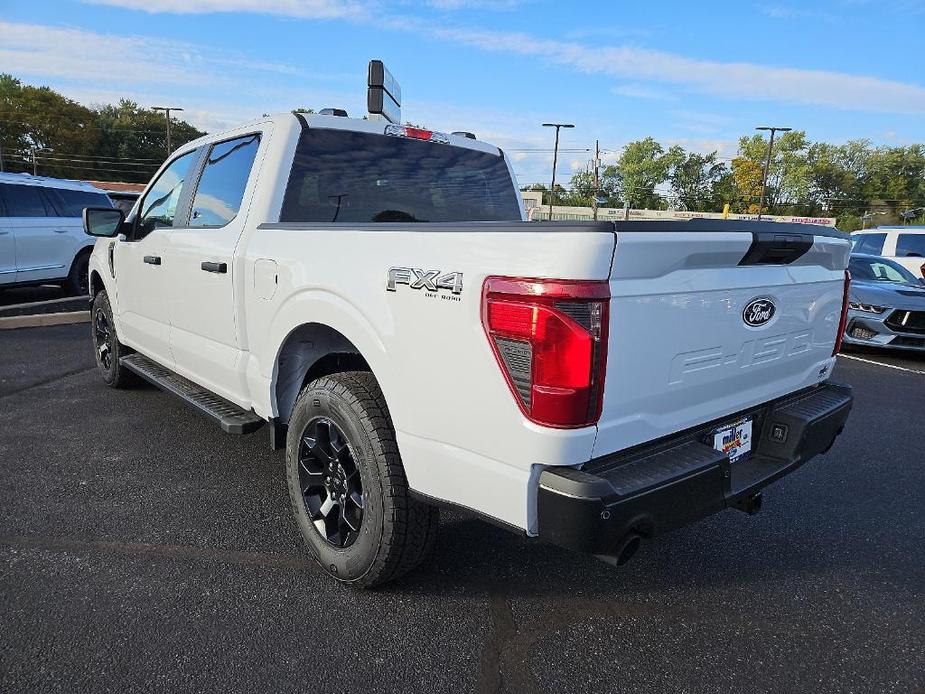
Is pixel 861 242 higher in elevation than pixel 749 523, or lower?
higher

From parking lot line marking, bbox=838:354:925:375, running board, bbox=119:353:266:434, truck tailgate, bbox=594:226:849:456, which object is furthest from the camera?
parking lot line marking, bbox=838:354:925:375

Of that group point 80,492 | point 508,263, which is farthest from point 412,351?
point 80,492

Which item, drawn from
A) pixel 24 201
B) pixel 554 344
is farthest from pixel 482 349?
pixel 24 201

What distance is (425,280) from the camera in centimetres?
210

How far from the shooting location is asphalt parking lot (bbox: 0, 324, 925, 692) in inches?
85.0

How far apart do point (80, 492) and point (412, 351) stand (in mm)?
2456

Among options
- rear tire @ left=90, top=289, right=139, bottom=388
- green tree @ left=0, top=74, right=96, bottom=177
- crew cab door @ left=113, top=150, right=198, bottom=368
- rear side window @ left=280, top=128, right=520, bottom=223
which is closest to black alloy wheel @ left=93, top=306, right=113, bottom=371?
rear tire @ left=90, top=289, right=139, bottom=388

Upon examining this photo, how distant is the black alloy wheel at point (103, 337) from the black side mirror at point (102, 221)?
1.00 m

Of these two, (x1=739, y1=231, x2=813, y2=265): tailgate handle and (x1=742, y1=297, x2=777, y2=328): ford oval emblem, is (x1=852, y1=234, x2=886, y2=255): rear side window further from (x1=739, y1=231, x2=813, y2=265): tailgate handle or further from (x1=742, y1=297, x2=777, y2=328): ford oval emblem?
(x1=742, y1=297, x2=777, y2=328): ford oval emblem

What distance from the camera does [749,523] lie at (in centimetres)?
334

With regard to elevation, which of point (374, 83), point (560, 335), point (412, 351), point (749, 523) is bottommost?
point (749, 523)

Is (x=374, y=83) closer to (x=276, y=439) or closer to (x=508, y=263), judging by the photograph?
(x=276, y=439)

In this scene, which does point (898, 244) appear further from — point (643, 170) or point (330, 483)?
point (643, 170)

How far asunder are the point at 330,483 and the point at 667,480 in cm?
139
